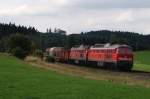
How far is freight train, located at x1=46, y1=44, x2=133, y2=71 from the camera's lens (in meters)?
55.8

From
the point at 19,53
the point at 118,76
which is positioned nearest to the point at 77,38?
the point at 19,53

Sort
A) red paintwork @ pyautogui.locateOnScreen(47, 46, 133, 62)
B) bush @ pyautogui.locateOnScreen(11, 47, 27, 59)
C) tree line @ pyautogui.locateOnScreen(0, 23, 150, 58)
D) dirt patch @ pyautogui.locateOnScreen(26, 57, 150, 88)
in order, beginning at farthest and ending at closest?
1. tree line @ pyautogui.locateOnScreen(0, 23, 150, 58)
2. bush @ pyautogui.locateOnScreen(11, 47, 27, 59)
3. red paintwork @ pyautogui.locateOnScreen(47, 46, 133, 62)
4. dirt patch @ pyautogui.locateOnScreen(26, 57, 150, 88)

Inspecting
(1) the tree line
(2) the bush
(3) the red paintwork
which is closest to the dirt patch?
(3) the red paintwork

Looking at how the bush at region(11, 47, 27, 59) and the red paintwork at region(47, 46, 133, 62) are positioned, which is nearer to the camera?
the red paintwork at region(47, 46, 133, 62)

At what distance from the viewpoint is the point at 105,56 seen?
61.2 m

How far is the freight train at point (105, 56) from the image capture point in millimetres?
55844

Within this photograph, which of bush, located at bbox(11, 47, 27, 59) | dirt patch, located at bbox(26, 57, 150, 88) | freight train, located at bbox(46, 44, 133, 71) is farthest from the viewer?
bush, located at bbox(11, 47, 27, 59)

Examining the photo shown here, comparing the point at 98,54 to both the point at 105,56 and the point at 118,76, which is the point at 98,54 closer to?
the point at 105,56

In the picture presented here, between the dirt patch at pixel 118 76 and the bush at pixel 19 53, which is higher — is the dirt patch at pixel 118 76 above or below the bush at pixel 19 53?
below

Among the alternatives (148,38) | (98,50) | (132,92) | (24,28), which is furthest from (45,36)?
(132,92)

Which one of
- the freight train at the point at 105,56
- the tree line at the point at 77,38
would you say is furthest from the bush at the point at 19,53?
the tree line at the point at 77,38

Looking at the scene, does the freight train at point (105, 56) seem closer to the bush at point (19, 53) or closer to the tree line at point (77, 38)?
the bush at point (19, 53)

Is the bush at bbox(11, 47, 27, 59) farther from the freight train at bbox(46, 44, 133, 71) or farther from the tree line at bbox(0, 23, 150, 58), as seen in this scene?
the tree line at bbox(0, 23, 150, 58)

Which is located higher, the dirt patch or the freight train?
the freight train
